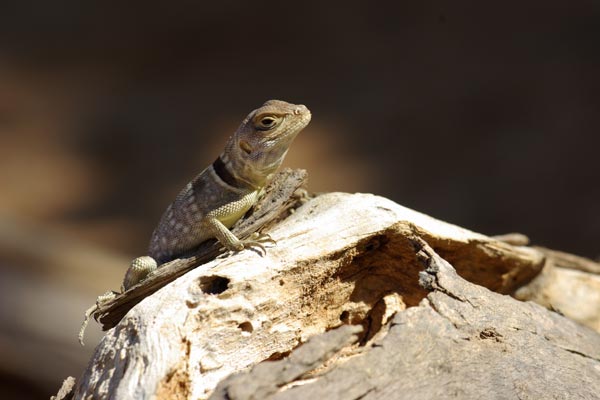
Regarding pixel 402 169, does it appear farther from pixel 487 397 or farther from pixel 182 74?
pixel 487 397

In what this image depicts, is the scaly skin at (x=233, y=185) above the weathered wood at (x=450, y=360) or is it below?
above

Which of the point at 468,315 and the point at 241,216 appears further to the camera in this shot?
the point at 241,216

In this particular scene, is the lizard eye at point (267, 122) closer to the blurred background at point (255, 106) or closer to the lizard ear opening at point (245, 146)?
the lizard ear opening at point (245, 146)

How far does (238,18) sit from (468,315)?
7.45 meters

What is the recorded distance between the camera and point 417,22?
28.1 ft

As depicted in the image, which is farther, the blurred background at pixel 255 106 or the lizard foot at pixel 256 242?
the blurred background at pixel 255 106

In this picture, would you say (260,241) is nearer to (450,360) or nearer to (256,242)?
(256,242)

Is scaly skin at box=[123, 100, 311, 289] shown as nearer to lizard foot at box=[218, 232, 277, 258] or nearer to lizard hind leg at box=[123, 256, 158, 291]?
lizard hind leg at box=[123, 256, 158, 291]

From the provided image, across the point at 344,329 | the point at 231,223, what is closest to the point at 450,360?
the point at 344,329

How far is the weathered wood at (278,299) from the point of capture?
8.00 ft

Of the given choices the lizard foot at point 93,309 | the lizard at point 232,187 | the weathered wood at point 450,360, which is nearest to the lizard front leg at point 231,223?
the lizard at point 232,187

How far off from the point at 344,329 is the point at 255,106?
614 centimetres

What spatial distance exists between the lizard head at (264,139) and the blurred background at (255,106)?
268cm

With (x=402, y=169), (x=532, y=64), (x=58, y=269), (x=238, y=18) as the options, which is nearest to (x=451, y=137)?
(x=402, y=169)
